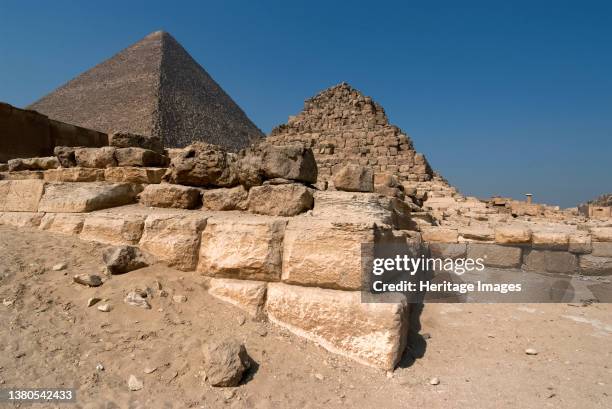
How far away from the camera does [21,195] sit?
4324 mm

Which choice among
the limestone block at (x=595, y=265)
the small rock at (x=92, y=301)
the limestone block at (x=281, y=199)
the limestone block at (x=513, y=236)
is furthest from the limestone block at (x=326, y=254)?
the limestone block at (x=595, y=265)

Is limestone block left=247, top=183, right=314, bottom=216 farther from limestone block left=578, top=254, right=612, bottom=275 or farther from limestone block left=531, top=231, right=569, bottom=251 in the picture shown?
limestone block left=578, top=254, right=612, bottom=275

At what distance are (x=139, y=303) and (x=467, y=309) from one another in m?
3.18

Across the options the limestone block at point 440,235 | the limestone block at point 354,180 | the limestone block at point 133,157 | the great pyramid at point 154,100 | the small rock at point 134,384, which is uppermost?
the great pyramid at point 154,100

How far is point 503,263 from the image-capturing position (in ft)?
14.5

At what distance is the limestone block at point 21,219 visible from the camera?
13.0 feet

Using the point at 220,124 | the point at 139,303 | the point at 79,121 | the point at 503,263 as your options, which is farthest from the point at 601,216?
the point at 79,121

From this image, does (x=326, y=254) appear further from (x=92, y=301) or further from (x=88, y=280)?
(x=88, y=280)

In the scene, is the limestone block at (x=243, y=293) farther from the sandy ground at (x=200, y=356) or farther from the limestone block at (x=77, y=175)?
the limestone block at (x=77, y=175)

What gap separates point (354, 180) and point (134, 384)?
2.43 metres

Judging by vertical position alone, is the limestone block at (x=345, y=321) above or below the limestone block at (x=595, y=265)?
below

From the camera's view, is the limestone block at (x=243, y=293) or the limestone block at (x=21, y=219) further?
the limestone block at (x=21, y=219)

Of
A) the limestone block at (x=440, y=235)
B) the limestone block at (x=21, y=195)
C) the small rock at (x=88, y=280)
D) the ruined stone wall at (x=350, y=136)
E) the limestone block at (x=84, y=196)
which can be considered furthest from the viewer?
the ruined stone wall at (x=350, y=136)

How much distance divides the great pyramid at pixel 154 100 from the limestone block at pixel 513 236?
171 ft
